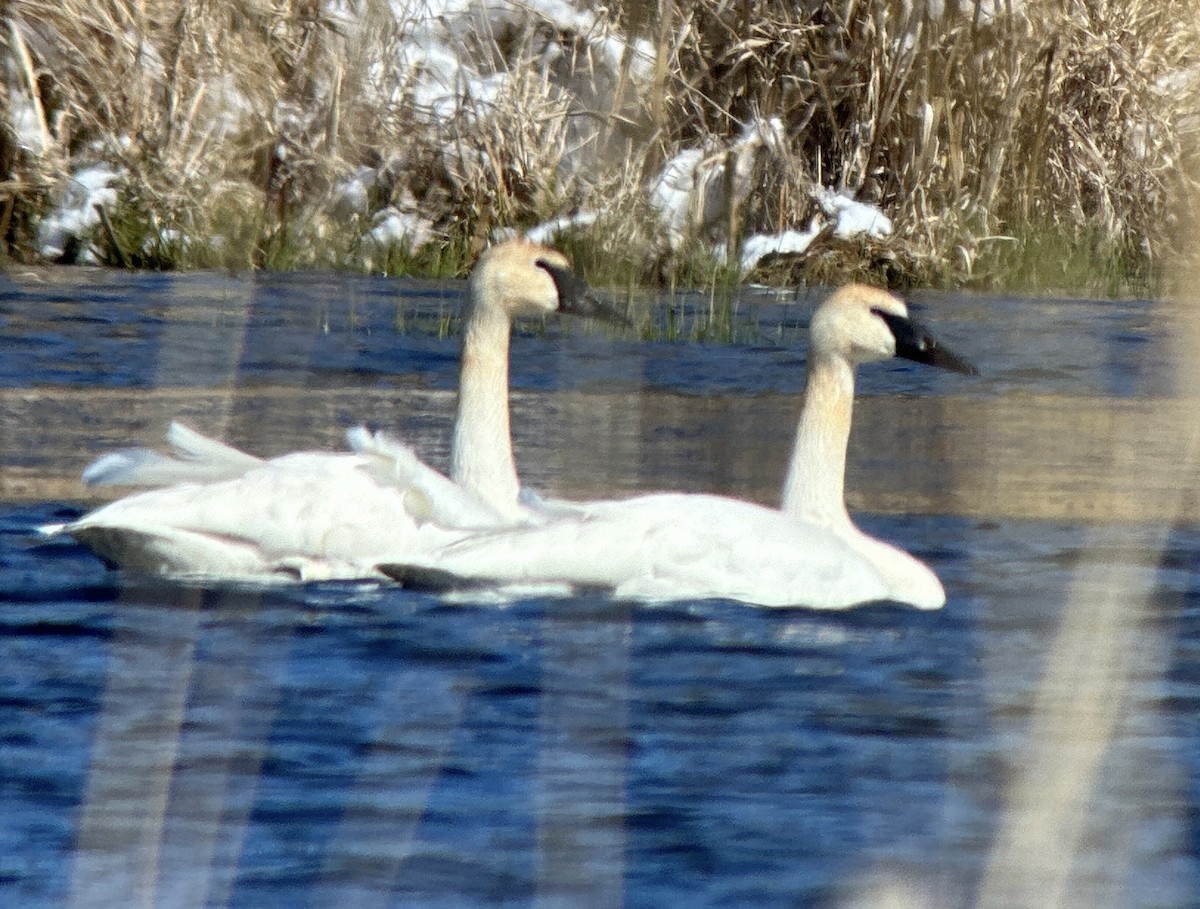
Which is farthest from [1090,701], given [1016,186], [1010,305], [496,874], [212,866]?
[1016,186]

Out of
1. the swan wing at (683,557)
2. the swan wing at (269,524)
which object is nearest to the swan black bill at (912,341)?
the swan wing at (683,557)

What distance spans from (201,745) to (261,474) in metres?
1.68

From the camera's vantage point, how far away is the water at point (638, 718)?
13.2 feet

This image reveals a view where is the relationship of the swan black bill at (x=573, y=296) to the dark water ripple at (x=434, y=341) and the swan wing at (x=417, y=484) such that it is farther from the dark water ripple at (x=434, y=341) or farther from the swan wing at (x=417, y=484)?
the dark water ripple at (x=434, y=341)

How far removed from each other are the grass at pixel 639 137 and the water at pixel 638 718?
6378mm

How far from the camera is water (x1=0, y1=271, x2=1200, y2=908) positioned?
402cm

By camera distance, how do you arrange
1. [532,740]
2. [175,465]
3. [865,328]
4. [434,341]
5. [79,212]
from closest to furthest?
1. [532,740]
2. [175,465]
3. [865,328]
4. [434,341]
5. [79,212]

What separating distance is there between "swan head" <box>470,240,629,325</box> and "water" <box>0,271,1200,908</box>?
3.56ft

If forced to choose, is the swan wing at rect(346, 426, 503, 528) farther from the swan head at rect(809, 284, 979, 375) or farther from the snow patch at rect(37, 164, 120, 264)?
the snow patch at rect(37, 164, 120, 264)

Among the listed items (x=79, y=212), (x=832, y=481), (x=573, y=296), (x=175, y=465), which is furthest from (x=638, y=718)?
(x=79, y=212)

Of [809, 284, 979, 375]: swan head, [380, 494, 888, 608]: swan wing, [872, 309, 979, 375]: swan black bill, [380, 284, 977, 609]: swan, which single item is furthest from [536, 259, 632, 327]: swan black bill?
[380, 494, 888, 608]: swan wing

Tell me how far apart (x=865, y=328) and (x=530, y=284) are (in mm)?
1073

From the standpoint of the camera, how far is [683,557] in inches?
246

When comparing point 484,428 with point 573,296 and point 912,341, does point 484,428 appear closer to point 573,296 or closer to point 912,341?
point 573,296
